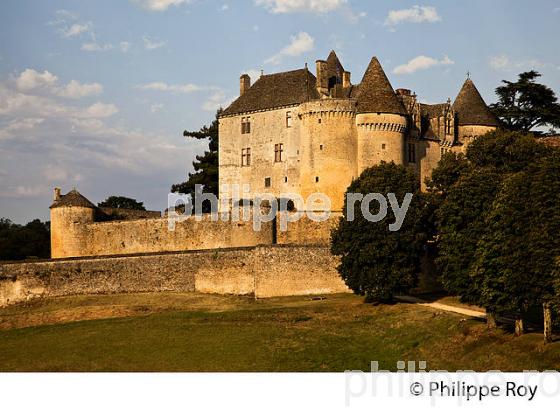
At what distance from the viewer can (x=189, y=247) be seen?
64812 millimetres

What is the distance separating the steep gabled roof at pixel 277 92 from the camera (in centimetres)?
6762

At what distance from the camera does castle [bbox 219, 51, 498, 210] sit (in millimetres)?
63750

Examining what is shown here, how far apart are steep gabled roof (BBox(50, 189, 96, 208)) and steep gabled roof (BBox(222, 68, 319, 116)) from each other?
11.1 metres

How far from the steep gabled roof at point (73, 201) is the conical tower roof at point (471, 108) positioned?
25.8 metres

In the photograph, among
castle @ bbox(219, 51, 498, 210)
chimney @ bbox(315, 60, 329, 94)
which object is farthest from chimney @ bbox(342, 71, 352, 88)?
chimney @ bbox(315, 60, 329, 94)

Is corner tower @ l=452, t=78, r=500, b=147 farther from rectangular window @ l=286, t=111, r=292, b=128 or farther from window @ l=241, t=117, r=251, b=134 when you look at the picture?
window @ l=241, t=117, r=251, b=134

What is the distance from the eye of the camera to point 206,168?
7769 cm

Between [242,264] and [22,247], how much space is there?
96.9 ft

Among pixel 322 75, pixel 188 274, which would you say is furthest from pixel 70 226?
pixel 322 75

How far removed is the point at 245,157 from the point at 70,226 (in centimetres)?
1257

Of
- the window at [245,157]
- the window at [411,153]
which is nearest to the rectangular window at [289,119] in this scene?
the window at [245,157]
